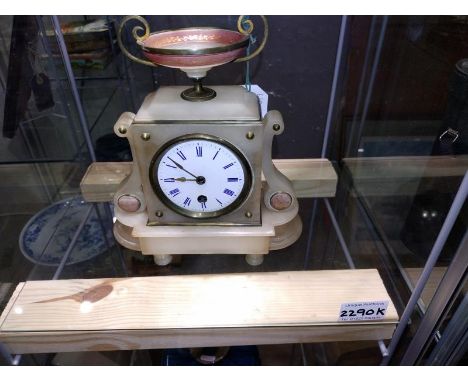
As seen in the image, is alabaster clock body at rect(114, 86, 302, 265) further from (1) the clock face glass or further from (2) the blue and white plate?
(2) the blue and white plate

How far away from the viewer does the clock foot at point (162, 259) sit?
0.72 metres

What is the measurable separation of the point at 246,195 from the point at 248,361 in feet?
1.50

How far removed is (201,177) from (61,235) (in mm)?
440

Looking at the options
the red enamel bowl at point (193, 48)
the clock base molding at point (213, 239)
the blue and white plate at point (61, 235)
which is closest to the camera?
the red enamel bowl at point (193, 48)

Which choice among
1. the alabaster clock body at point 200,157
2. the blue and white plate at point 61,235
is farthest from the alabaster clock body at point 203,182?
the blue and white plate at point 61,235

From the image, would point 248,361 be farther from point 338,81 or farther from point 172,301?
point 338,81

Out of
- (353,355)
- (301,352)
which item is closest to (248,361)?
(301,352)

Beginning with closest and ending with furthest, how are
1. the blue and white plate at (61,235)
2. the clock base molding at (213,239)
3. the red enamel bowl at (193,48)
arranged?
the red enamel bowl at (193,48), the clock base molding at (213,239), the blue and white plate at (61,235)

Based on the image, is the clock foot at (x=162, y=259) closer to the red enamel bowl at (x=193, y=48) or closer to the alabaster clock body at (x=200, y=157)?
the alabaster clock body at (x=200, y=157)

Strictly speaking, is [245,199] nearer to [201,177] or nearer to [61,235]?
[201,177]

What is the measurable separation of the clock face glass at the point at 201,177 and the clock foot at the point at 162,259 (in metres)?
0.11

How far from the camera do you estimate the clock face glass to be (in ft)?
1.99

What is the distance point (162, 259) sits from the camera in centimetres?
73

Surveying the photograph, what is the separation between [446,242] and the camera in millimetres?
526
